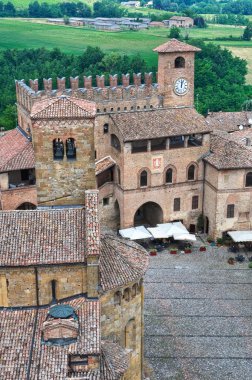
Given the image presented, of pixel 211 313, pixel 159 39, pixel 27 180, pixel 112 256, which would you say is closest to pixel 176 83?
pixel 27 180

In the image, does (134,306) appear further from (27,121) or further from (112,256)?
(27,121)

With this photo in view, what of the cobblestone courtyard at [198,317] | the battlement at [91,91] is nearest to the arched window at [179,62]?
the battlement at [91,91]

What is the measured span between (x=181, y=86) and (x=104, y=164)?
11.7m

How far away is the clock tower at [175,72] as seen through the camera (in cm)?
5441

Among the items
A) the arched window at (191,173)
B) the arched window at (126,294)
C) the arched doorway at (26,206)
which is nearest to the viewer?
the arched window at (126,294)

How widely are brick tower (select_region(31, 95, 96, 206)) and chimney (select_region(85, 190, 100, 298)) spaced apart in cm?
376

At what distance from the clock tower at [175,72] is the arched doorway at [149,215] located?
1033cm

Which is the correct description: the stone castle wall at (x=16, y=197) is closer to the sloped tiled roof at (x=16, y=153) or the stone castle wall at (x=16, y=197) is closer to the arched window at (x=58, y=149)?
the sloped tiled roof at (x=16, y=153)

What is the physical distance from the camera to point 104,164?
51562 mm

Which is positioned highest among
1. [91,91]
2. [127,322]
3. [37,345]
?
[91,91]

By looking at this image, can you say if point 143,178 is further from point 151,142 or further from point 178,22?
point 178,22

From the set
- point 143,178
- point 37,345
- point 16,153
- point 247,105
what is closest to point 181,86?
point 143,178

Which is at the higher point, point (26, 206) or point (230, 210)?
point (26, 206)

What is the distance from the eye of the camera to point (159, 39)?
122m
